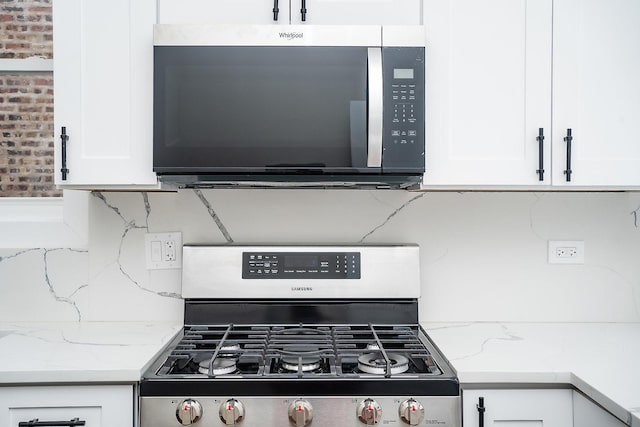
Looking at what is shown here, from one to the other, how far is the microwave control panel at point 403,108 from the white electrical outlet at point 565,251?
→ 74 cm

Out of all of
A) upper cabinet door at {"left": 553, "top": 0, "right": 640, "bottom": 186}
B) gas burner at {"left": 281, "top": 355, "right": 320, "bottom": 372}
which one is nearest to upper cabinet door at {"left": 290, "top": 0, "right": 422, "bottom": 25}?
upper cabinet door at {"left": 553, "top": 0, "right": 640, "bottom": 186}

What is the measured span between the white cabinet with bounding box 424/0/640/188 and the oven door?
0.28m

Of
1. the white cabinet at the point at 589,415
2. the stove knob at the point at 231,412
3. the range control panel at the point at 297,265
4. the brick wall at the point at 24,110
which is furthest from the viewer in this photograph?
the brick wall at the point at 24,110

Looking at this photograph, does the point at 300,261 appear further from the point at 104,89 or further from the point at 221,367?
the point at 104,89

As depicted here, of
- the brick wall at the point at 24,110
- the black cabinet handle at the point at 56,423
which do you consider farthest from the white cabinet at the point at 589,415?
the brick wall at the point at 24,110

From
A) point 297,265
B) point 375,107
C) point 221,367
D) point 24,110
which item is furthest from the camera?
point 24,110

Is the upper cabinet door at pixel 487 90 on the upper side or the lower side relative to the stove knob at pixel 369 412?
upper

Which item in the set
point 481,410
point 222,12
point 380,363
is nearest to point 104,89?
point 222,12

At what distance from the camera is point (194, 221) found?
1.84 m

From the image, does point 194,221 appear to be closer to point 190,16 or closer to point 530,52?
point 190,16

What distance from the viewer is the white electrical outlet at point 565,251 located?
6.04 feet

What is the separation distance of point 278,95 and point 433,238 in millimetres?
800

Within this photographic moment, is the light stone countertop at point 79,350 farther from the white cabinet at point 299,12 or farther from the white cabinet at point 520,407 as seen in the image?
the white cabinet at point 299,12

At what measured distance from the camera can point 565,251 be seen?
184cm
